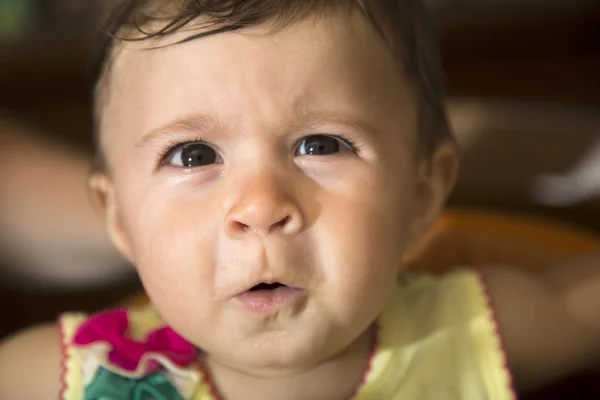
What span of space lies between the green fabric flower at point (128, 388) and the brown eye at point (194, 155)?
21 cm

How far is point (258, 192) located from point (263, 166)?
0.08ft

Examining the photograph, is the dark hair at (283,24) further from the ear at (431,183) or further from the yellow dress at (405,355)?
the yellow dress at (405,355)

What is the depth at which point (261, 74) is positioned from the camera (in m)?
0.51

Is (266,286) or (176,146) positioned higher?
(176,146)

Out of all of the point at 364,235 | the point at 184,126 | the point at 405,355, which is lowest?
the point at 405,355

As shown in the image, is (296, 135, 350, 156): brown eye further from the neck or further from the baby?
the neck

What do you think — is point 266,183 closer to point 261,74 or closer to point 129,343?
point 261,74

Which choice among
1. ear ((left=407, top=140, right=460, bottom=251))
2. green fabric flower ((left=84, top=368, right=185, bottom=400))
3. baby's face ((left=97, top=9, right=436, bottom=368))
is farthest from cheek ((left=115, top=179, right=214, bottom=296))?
ear ((left=407, top=140, right=460, bottom=251))

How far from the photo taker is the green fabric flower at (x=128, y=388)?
620 millimetres

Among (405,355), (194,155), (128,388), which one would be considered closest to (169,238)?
(194,155)

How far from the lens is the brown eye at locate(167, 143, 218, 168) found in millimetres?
550

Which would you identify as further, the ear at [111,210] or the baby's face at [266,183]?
the ear at [111,210]

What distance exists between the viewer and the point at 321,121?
1.77 ft

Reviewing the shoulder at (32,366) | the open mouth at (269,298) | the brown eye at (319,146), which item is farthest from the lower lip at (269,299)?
the shoulder at (32,366)
